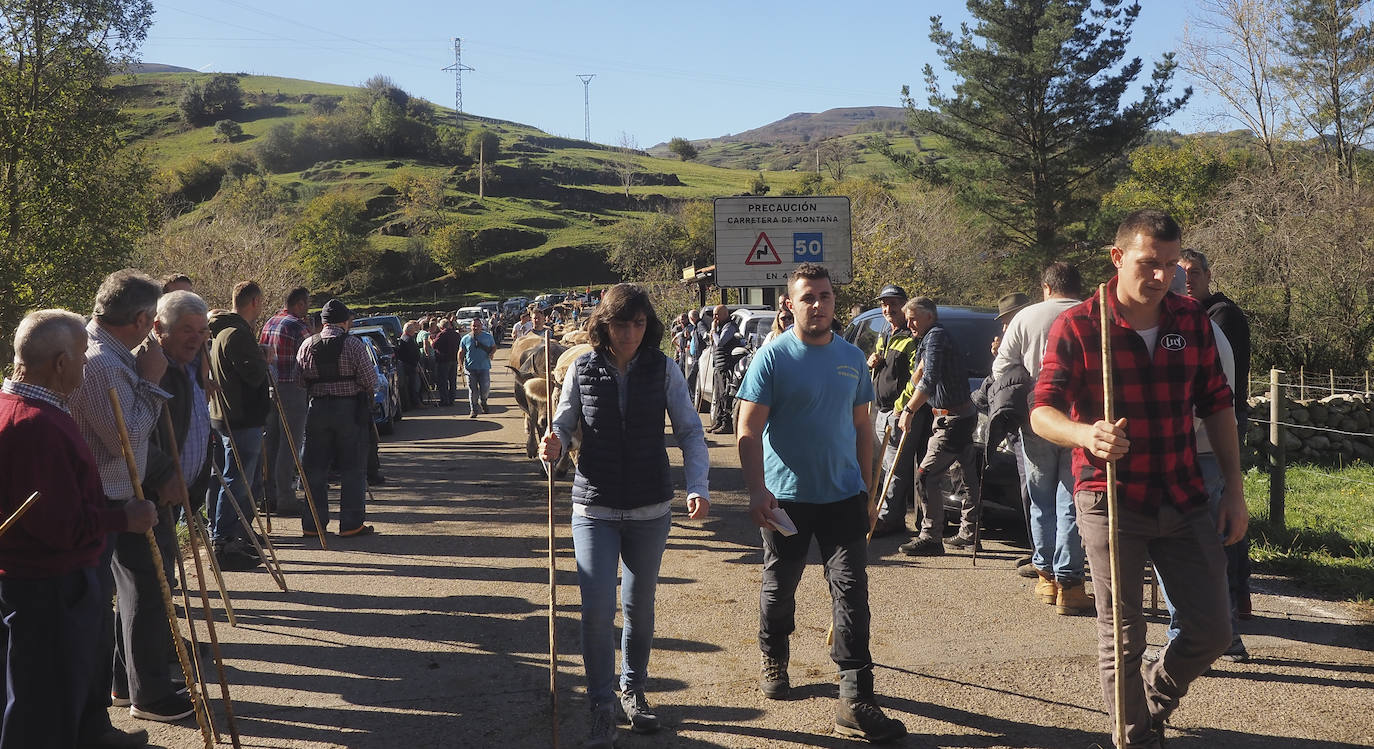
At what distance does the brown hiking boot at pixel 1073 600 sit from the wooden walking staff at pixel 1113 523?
2.54 m

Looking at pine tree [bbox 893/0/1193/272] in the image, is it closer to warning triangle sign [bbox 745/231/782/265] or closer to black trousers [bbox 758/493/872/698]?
warning triangle sign [bbox 745/231/782/265]

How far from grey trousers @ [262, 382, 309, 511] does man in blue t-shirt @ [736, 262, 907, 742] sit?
6.13 metres

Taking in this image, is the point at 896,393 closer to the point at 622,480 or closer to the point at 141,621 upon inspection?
the point at 622,480

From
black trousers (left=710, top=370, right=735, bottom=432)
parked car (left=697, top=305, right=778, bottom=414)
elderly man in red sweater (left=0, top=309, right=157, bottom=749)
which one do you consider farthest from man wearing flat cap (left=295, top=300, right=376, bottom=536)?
black trousers (left=710, top=370, right=735, bottom=432)

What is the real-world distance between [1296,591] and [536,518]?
247 inches

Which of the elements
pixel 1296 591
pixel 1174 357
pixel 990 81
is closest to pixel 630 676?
pixel 1174 357

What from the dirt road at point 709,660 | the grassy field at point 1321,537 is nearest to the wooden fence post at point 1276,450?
the grassy field at point 1321,537

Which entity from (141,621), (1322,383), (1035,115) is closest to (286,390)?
(141,621)

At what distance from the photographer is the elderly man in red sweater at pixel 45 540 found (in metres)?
3.80

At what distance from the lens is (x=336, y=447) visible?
9320 millimetres

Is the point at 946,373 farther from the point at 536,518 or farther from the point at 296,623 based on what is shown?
the point at 296,623

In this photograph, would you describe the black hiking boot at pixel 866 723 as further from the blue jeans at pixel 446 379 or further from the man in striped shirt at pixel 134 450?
the blue jeans at pixel 446 379

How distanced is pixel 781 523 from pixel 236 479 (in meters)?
5.77

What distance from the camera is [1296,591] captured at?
704 cm
